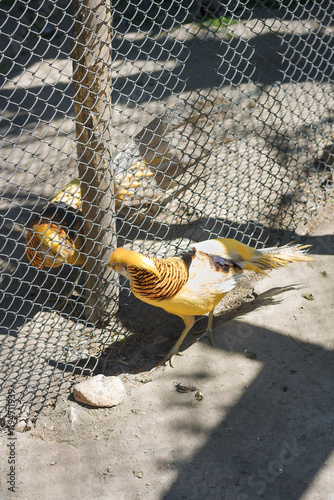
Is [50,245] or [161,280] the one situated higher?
[161,280]

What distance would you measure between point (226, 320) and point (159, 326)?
1.34 feet

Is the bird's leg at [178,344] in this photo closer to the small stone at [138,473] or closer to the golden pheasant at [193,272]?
the golden pheasant at [193,272]

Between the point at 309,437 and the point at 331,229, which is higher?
the point at 331,229

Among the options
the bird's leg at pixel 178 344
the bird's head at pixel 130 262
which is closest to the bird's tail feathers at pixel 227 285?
the bird's leg at pixel 178 344

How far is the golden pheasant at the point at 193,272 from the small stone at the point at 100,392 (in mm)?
335

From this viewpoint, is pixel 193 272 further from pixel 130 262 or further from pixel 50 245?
pixel 50 245

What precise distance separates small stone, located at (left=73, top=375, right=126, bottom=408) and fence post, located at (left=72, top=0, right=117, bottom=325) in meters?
0.44

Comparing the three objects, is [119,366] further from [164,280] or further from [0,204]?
[0,204]

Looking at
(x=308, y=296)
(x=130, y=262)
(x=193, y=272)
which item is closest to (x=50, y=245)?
(x=130, y=262)

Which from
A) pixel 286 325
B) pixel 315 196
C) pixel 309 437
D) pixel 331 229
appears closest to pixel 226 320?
pixel 286 325

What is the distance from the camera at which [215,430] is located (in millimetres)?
2045

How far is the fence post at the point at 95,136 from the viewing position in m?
1.98

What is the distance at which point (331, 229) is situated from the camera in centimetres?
310

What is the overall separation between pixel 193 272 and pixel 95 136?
2.70 ft
